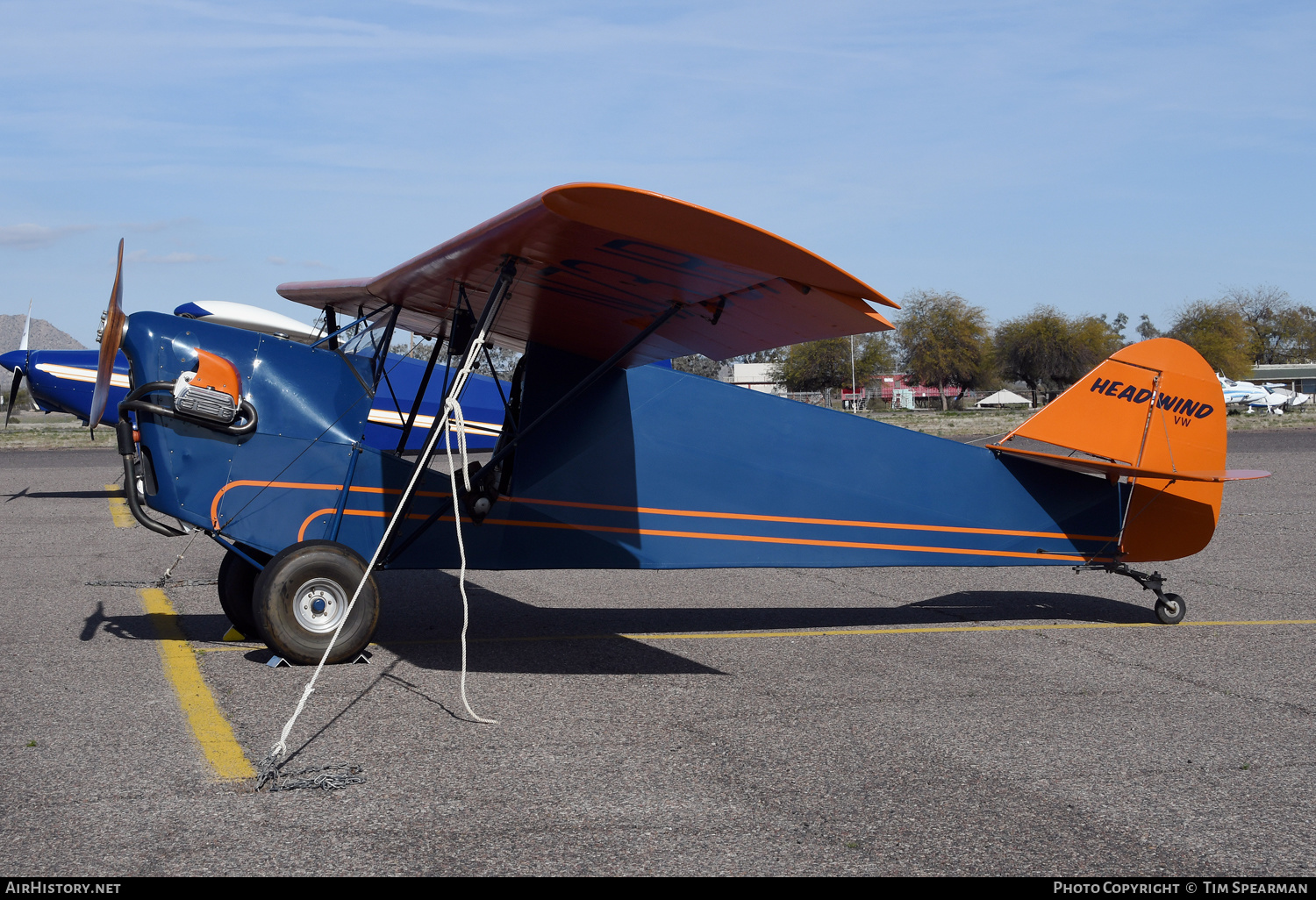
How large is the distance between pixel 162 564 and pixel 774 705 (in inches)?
284

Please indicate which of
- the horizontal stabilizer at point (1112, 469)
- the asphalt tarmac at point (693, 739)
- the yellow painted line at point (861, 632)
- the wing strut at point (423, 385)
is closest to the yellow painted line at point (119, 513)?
the asphalt tarmac at point (693, 739)

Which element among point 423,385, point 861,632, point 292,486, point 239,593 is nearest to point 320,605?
point 292,486

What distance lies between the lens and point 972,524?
22.5ft

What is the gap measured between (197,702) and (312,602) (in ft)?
2.61

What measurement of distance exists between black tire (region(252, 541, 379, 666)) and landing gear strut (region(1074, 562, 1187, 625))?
194 inches

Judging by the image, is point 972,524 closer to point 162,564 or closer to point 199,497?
point 199,497

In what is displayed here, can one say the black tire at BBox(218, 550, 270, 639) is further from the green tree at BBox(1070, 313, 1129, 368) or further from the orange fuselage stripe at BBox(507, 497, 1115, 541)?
the green tree at BBox(1070, 313, 1129, 368)

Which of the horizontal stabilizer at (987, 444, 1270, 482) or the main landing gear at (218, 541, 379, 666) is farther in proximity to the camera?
the horizontal stabilizer at (987, 444, 1270, 482)

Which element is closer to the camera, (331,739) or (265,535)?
(331,739)

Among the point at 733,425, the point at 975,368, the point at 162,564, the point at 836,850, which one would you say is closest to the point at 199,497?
the point at 733,425

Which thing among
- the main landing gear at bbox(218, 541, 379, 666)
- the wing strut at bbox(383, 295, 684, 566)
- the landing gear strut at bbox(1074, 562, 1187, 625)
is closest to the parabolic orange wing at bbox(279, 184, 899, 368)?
the wing strut at bbox(383, 295, 684, 566)

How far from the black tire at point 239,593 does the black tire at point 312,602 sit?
0.98m

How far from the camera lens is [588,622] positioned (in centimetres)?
719

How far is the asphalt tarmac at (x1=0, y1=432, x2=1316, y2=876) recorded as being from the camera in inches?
127
